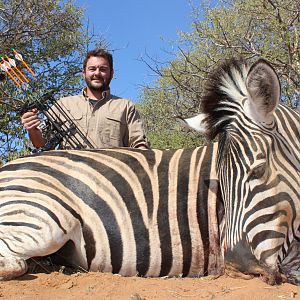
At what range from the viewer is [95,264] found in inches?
102

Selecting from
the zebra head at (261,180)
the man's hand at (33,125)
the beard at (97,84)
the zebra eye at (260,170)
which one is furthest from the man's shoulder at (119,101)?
the zebra eye at (260,170)

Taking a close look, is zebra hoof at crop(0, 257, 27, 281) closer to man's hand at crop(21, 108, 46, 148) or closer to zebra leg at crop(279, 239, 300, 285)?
zebra leg at crop(279, 239, 300, 285)

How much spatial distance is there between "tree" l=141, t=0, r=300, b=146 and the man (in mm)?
1449

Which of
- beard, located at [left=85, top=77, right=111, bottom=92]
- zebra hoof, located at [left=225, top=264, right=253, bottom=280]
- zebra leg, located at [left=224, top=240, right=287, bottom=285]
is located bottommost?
zebra hoof, located at [left=225, top=264, right=253, bottom=280]

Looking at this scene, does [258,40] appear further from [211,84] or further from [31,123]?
[211,84]

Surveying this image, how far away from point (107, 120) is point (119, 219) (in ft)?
6.00

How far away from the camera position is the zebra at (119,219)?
2.52 m

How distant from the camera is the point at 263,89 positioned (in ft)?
7.40

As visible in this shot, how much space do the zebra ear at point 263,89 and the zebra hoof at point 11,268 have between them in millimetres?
1370

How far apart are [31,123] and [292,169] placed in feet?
7.67

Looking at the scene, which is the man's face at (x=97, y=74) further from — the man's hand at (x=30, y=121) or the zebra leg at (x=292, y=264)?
the zebra leg at (x=292, y=264)

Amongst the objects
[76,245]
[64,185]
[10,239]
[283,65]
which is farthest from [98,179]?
[283,65]

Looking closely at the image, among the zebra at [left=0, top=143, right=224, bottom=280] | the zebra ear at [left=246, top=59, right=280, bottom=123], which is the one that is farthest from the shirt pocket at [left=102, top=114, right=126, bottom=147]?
the zebra ear at [left=246, top=59, right=280, bottom=123]

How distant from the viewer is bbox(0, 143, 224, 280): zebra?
8.28 ft
